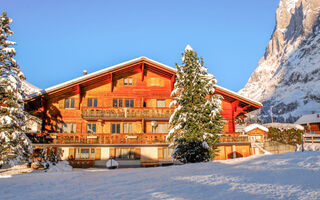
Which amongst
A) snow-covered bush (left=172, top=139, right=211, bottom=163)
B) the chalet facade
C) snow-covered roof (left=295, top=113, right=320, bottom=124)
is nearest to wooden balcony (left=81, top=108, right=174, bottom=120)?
the chalet facade

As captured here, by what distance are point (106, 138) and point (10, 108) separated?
9895 mm

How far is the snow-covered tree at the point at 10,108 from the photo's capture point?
19031 millimetres

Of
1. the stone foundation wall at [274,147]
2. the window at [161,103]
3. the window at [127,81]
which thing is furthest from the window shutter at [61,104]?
the stone foundation wall at [274,147]

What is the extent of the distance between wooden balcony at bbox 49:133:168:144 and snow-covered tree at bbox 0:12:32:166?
512cm

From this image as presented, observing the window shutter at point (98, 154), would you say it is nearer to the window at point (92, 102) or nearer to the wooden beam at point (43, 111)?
the window at point (92, 102)

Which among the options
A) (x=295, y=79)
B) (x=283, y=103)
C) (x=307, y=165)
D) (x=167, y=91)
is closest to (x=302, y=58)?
(x=295, y=79)

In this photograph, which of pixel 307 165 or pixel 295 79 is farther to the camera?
pixel 295 79

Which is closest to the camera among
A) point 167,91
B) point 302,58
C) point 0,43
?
point 0,43

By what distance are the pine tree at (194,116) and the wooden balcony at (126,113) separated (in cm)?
599

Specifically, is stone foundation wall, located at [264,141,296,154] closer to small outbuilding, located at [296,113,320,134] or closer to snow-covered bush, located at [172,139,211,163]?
snow-covered bush, located at [172,139,211,163]

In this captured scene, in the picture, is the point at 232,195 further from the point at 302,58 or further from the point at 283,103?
the point at 302,58

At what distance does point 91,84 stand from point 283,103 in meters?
146

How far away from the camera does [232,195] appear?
7371 millimetres

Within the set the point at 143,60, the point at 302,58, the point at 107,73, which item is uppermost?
the point at 302,58
